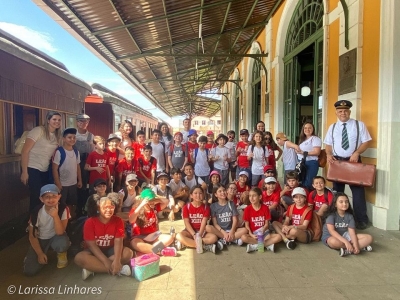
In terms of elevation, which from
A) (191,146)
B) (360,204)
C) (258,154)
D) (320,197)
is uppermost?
(191,146)

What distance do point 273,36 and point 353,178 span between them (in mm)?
5726

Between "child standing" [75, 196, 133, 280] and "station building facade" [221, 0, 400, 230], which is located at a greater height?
"station building facade" [221, 0, 400, 230]

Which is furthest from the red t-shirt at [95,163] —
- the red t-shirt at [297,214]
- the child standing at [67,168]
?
the red t-shirt at [297,214]

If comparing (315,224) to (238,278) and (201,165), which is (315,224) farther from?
(201,165)

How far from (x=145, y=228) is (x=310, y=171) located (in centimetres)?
269

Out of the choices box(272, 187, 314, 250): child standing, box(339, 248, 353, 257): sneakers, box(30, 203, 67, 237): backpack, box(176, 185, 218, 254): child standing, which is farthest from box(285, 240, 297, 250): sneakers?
box(30, 203, 67, 237): backpack

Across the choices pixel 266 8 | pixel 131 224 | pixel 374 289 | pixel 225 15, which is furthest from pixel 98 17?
pixel 374 289

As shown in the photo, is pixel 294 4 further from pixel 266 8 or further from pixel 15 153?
pixel 15 153

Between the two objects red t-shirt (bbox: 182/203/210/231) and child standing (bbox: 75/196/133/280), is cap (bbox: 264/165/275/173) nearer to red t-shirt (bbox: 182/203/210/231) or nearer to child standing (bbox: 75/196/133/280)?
red t-shirt (bbox: 182/203/210/231)

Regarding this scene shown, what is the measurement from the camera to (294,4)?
23.2 feet

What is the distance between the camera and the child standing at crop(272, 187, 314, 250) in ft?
12.1

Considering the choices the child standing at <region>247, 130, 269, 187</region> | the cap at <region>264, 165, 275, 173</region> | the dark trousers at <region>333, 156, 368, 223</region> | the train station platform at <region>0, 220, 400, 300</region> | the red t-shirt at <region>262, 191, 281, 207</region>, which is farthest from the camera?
the child standing at <region>247, 130, 269, 187</region>

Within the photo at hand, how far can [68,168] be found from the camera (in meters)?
3.94

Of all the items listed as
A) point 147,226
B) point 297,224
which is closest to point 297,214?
point 297,224
